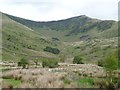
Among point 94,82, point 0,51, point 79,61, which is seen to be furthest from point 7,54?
point 94,82

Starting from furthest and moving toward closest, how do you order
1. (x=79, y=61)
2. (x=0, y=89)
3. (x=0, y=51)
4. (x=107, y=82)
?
(x=0, y=51) < (x=79, y=61) < (x=107, y=82) < (x=0, y=89)

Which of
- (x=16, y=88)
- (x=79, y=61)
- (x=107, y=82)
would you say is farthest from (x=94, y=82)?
(x=79, y=61)

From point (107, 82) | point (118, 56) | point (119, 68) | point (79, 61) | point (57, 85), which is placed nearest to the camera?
point (57, 85)

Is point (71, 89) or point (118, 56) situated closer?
point (71, 89)

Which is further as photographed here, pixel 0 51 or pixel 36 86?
pixel 0 51

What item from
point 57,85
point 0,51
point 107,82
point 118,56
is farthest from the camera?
point 0,51

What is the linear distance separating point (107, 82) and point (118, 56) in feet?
54.2

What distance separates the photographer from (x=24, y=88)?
23.9 meters

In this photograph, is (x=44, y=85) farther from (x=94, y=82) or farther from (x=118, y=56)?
(x=118, y=56)

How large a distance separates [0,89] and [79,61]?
8140 centimetres

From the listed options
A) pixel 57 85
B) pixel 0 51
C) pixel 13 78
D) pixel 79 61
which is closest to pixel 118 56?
pixel 13 78

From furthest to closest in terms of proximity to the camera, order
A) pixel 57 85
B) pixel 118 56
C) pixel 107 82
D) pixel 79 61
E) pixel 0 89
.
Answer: pixel 79 61
pixel 118 56
pixel 107 82
pixel 57 85
pixel 0 89

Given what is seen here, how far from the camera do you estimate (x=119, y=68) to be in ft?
149

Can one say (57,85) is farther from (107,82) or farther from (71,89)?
(107,82)
